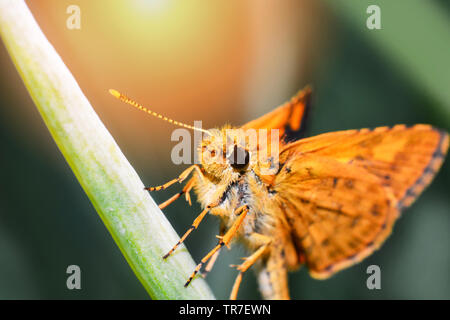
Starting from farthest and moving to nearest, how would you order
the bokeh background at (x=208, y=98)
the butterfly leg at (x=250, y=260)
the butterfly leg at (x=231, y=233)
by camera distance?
the bokeh background at (x=208, y=98), the butterfly leg at (x=250, y=260), the butterfly leg at (x=231, y=233)

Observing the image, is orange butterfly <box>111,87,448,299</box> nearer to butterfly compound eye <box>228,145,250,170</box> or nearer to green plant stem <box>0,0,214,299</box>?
butterfly compound eye <box>228,145,250,170</box>

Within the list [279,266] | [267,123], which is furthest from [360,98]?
[279,266]

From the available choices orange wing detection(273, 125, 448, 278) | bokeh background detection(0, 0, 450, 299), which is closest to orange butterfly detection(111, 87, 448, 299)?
orange wing detection(273, 125, 448, 278)

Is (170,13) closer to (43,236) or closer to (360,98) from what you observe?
(360,98)

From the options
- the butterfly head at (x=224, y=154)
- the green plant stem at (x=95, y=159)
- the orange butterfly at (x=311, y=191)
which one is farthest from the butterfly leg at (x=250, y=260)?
the green plant stem at (x=95, y=159)

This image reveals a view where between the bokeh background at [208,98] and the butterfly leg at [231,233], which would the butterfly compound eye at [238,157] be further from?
the bokeh background at [208,98]
